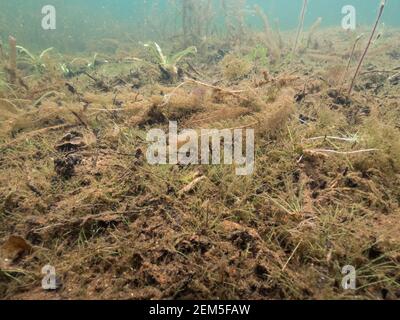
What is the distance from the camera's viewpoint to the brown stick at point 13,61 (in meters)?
5.07

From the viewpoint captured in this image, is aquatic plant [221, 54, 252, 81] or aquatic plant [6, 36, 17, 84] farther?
aquatic plant [221, 54, 252, 81]

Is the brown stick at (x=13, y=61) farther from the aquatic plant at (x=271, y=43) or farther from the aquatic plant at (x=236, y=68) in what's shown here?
the aquatic plant at (x=271, y=43)

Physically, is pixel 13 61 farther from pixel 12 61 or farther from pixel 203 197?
pixel 203 197

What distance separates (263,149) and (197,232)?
137 cm

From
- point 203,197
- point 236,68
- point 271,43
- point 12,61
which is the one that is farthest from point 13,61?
point 271,43

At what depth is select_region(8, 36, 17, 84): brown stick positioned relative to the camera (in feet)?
16.6

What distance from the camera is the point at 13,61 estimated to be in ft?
17.0

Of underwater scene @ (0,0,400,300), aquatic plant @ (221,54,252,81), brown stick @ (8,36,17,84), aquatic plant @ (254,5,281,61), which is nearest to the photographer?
underwater scene @ (0,0,400,300)

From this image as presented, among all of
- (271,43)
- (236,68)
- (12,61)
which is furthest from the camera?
(271,43)

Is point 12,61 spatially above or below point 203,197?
above

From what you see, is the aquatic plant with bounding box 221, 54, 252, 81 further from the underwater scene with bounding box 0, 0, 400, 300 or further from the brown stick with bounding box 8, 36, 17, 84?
the brown stick with bounding box 8, 36, 17, 84

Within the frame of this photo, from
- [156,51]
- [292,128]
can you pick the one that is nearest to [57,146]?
[292,128]

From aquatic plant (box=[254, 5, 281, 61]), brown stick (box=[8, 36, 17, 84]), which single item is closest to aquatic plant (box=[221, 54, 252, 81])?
aquatic plant (box=[254, 5, 281, 61])
